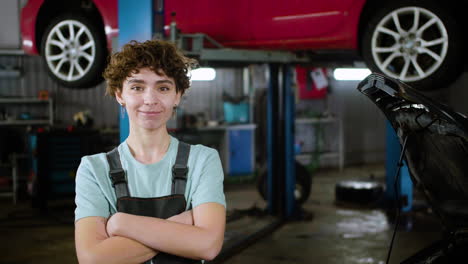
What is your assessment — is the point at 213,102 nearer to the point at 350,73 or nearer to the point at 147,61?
the point at 350,73

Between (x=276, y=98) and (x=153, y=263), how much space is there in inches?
185

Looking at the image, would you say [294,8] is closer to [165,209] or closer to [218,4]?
[218,4]

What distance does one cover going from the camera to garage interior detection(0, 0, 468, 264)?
4.95 metres

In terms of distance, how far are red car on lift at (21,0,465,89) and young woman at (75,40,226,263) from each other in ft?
7.32

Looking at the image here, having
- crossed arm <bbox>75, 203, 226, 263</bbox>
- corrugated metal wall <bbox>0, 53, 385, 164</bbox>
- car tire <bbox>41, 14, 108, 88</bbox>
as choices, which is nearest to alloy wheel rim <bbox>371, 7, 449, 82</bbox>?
car tire <bbox>41, 14, 108, 88</bbox>

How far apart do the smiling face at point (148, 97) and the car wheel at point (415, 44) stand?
2254 mm

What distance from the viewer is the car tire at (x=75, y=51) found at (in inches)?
148

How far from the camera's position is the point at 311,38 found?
3.52 metres

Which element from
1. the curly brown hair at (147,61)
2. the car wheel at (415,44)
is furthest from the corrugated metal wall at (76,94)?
the curly brown hair at (147,61)

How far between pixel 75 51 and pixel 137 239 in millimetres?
2899

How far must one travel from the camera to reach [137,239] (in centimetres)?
123

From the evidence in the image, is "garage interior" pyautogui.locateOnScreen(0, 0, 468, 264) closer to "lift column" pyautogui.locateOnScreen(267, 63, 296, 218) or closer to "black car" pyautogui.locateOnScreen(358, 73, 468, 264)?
"lift column" pyautogui.locateOnScreen(267, 63, 296, 218)

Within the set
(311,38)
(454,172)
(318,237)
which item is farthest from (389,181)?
(454,172)

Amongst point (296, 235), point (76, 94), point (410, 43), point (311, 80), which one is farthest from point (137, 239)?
point (76, 94)
